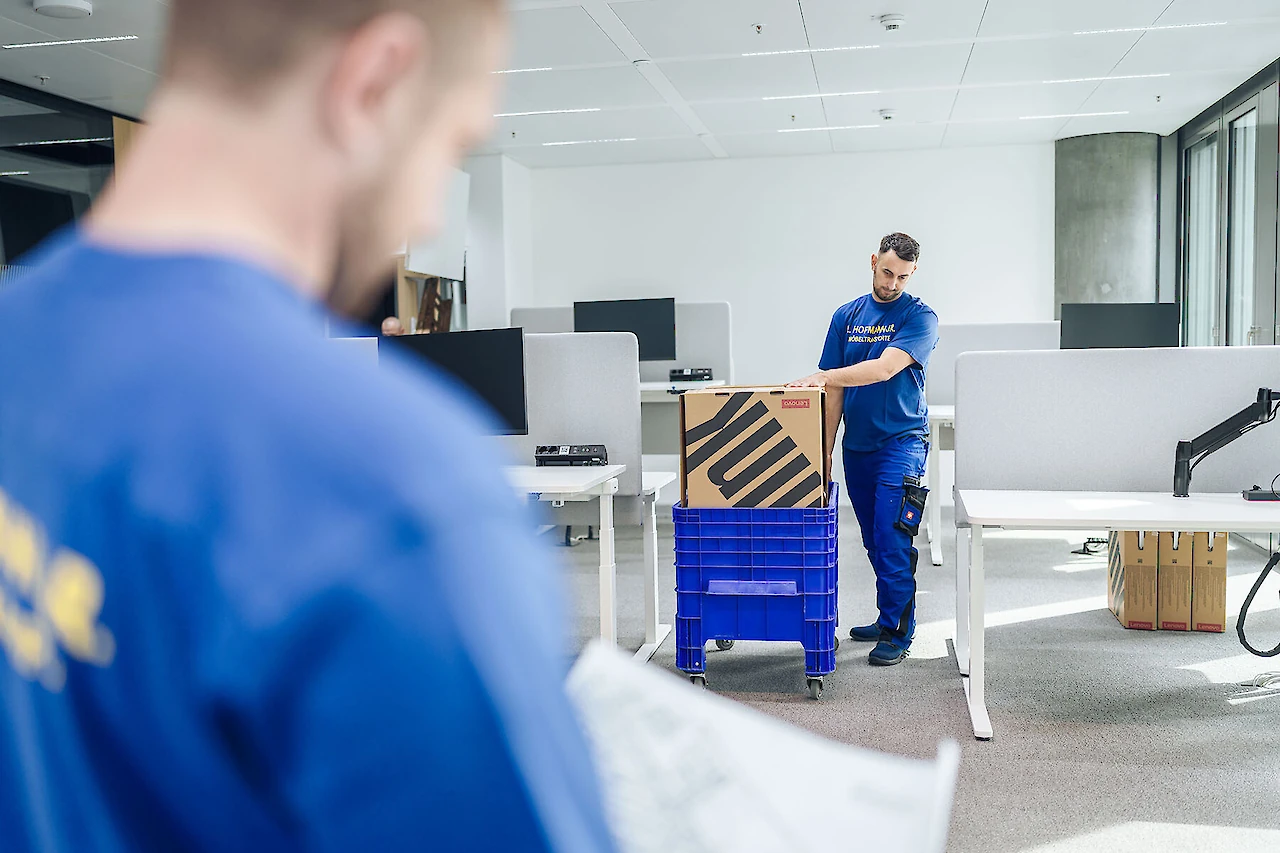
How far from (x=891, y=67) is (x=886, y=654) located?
374cm

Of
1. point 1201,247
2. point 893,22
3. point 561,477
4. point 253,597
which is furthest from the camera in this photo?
point 1201,247

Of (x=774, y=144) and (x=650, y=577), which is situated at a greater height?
(x=774, y=144)

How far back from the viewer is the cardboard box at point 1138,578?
3.77 metres

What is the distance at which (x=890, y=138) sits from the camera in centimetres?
788

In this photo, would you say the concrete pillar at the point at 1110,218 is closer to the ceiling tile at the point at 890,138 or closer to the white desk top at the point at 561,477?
the ceiling tile at the point at 890,138

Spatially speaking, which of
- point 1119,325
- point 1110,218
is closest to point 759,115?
point 1110,218

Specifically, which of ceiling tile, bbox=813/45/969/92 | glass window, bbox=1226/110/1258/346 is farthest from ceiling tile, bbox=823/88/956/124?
glass window, bbox=1226/110/1258/346

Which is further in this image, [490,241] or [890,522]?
[490,241]

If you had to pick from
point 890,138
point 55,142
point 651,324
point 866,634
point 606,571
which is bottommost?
point 866,634

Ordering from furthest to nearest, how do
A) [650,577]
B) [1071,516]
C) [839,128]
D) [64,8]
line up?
[839,128] → [64,8] → [650,577] → [1071,516]

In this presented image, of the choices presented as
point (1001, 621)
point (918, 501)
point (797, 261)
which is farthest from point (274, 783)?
point (797, 261)

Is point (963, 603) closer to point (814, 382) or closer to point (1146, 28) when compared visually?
point (814, 382)

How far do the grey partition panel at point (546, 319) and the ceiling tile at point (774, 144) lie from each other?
2.22 meters

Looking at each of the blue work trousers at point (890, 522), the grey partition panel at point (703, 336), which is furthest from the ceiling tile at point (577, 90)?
the blue work trousers at point (890, 522)
